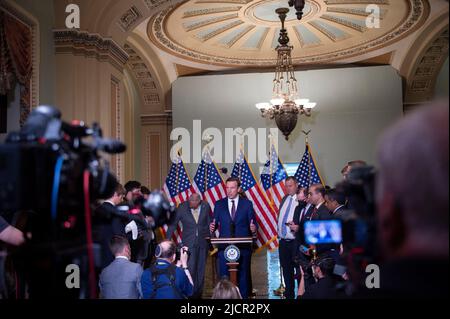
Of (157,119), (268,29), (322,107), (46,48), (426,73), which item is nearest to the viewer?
(46,48)

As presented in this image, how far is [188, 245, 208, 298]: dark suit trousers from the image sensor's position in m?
7.36

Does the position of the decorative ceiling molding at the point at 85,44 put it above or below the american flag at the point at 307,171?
above

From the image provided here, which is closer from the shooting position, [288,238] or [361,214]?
[361,214]

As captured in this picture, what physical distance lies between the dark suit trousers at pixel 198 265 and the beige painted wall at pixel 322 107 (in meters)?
4.54

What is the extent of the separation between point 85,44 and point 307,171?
13.6ft

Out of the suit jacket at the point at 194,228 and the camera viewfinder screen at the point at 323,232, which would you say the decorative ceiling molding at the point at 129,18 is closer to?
the suit jacket at the point at 194,228

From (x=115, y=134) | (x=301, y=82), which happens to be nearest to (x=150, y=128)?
(x=301, y=82)

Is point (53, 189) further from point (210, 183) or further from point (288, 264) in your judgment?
point (210, 183)

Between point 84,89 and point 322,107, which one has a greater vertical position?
point 322,107

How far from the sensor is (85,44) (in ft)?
23.1

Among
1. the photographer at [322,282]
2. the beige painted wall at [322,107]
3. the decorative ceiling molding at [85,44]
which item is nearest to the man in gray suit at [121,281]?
the photographer at [322,282]

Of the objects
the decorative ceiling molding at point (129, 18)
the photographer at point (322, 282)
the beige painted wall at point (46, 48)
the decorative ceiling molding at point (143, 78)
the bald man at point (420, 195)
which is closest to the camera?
the bald man at point (420, 195)

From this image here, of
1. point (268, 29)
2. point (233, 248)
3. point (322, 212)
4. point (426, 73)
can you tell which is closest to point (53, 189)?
point (322, 212)

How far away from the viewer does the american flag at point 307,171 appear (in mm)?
8500
